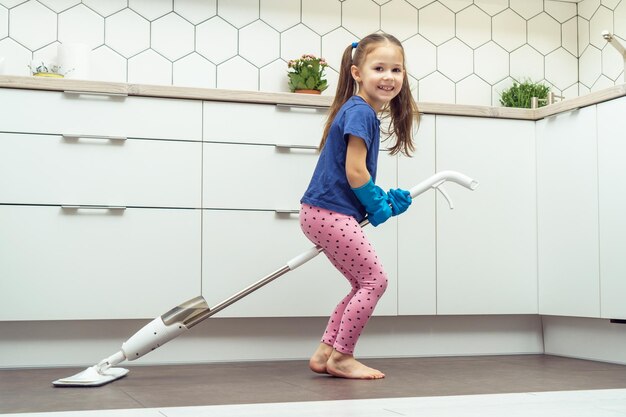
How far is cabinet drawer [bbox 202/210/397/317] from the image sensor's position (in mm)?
2820

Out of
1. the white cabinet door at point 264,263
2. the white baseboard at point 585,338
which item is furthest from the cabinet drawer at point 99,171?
the white baseboard at point 585,338

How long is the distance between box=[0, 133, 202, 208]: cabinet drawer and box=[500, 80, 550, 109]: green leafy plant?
4.47 ft

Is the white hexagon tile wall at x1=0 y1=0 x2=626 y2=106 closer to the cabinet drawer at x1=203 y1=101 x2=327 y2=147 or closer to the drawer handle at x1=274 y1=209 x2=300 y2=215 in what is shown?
the cabinet drawer at x1=203 y1=101 x2=327 y2=147

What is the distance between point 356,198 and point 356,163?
0.14m

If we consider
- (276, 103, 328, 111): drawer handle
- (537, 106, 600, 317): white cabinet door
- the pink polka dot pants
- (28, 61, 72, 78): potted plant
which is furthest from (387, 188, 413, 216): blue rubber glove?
(28, 61, 72, 78): potted plant

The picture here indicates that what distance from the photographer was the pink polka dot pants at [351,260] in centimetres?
238

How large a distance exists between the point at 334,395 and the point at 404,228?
1.12 metres

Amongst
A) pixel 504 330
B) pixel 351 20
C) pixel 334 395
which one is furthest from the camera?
A: pixel 351 20

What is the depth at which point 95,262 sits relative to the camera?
2719 millimetres

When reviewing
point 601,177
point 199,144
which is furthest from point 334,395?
point 601,177

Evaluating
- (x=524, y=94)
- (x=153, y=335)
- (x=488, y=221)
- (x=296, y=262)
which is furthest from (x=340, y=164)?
(x=524, y=94)

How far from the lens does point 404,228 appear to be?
119 inches

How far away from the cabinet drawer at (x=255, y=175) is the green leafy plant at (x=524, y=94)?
3.26 ft

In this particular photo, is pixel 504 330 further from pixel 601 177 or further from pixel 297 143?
pixel 297 143
